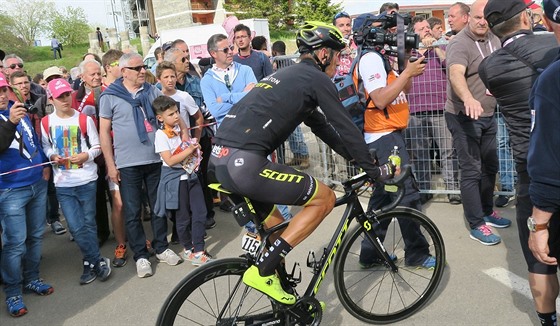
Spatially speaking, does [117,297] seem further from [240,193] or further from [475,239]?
[475,239]

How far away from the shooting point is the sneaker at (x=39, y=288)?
425cm

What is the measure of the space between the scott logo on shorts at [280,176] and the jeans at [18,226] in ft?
7.93

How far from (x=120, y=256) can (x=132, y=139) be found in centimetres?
126

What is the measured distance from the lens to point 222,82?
520cm

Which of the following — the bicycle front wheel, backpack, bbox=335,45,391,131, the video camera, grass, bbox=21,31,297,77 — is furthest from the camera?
grass, bbox=21,31,297,77

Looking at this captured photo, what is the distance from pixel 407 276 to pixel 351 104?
1.38 m

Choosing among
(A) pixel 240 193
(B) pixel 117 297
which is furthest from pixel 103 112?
(A) pixel 240 193

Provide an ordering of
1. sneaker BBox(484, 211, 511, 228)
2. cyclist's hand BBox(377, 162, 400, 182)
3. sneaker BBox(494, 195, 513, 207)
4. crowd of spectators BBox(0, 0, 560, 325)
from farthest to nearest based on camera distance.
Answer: sneaker BBox(494, 195, 513, 207), sneaker BBox(484, 211, 511, 228), crowd of spectators BBox(0, 0, 560, 325), cyclist's hand BBox(377, 162, 400, 182)

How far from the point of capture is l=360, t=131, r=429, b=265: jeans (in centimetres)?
337

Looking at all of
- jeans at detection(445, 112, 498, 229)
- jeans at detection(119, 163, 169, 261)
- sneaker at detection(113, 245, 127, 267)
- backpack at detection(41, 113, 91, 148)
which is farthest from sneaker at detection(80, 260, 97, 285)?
jeans at detection(445, 112, 498, 229)

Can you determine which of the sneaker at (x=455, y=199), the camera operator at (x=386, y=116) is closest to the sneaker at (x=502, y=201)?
the sneaker at (x=455, y=199)

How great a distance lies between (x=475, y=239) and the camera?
4.48 m

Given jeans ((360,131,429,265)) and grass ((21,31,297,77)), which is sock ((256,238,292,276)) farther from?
grass ((21,31,297,77))

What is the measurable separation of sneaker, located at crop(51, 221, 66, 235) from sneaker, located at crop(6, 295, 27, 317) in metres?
2.08
